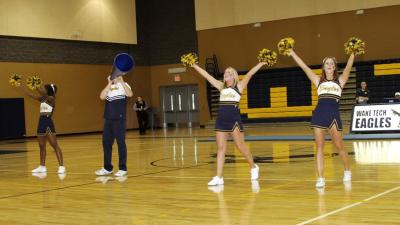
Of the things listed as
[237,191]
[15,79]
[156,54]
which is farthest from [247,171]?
[156,54]

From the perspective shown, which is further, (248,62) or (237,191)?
(248,62)

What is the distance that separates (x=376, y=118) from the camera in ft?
58.0

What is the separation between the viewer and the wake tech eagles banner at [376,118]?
1711cm

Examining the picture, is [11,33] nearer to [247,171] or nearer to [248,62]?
[248,62]

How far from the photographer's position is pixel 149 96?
34750 millimetres

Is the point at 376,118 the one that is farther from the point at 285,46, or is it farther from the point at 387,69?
the point at 285,46

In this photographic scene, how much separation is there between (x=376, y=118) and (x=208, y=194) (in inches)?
430

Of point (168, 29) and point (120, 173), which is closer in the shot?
point (120, 173)

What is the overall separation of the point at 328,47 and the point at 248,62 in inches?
166

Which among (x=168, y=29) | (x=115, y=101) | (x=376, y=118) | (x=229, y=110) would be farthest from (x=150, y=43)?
(x=229, y=110)

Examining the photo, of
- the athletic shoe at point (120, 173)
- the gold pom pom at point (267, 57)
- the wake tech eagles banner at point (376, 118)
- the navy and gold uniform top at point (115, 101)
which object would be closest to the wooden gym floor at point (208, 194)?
the athletic shoe at point (120, 173)

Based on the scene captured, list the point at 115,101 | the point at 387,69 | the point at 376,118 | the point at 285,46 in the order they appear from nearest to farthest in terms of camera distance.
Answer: the point at 285,46, the point at 115,101, the point at 376,118, the point at 387,69

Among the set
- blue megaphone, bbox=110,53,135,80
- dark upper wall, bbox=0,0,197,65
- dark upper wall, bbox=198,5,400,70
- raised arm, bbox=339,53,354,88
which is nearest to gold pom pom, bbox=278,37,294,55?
raised arm, bbox=339,53,354,88

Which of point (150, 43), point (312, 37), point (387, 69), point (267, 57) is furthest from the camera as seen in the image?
point (150, 43)
